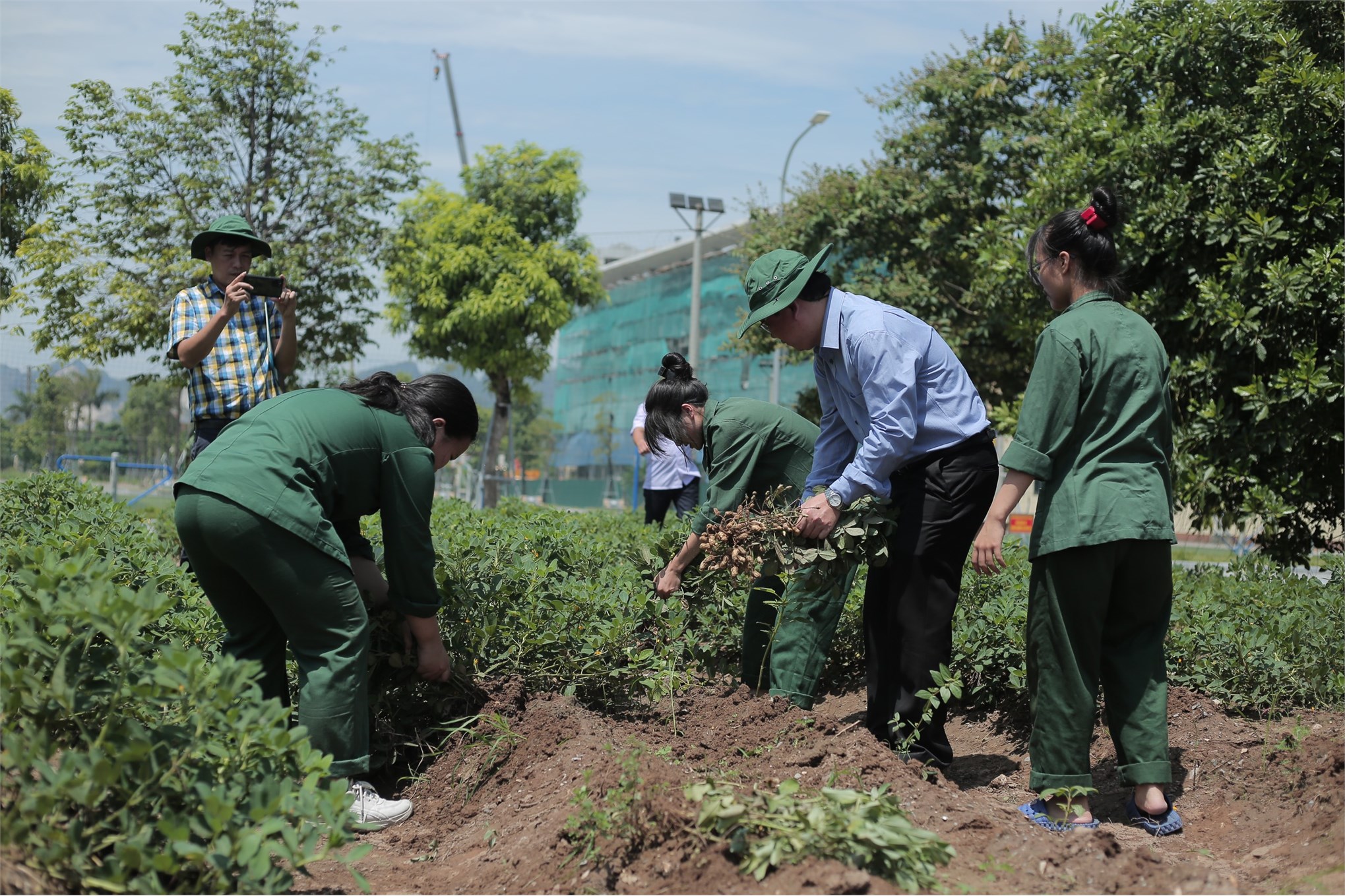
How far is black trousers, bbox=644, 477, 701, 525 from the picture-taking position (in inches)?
344

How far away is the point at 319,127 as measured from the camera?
15383mm

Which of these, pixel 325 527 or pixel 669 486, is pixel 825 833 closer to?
pixel 325 527

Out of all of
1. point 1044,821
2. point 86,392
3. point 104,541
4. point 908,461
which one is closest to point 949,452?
point 908,461

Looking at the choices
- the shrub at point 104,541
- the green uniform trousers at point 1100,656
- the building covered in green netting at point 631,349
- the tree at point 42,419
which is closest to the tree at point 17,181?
the shrub at point 104,541

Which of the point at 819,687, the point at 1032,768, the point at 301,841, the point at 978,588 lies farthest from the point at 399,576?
the point at 978,588

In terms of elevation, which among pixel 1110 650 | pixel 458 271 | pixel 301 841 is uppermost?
pixel 458 271

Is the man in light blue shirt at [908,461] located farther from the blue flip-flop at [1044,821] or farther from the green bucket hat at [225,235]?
the green bucket hat at [225,235]

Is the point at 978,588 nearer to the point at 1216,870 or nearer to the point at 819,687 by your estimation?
the point at 819,687

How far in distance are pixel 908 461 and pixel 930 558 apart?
35 cm

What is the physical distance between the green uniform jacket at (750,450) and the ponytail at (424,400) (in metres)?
1.16

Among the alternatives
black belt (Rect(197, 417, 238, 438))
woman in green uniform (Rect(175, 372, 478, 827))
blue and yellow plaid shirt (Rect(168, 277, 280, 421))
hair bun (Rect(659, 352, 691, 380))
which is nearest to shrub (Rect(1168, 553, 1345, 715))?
hair bun (Rect(659, 352, 691, 380))

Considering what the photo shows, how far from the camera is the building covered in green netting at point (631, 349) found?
53219mm

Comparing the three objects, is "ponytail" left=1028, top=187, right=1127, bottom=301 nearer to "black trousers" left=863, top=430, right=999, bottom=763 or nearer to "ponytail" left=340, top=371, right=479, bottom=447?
"black trousers" left=863, top=430, right=999, bottom=763

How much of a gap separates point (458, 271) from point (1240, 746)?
20635 millimetres
